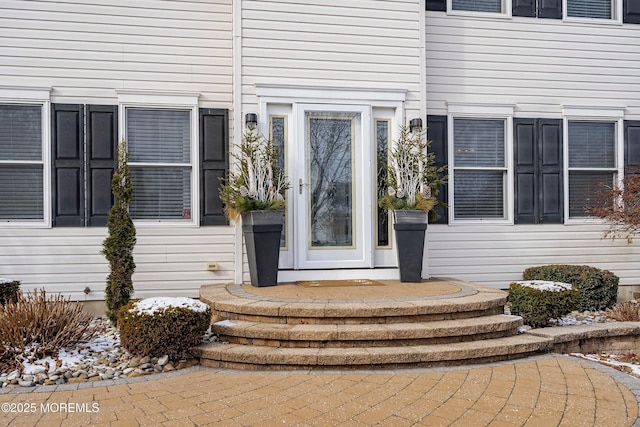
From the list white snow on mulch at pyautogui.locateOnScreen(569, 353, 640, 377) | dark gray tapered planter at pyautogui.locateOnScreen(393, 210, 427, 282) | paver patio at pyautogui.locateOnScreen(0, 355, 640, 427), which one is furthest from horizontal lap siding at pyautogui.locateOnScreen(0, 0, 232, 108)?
white snow on mulch at pyautogui.locateOnScreen(569, 353, 640, 377)

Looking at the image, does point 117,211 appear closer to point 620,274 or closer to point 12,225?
point 12,225

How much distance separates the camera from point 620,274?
25.0 feet

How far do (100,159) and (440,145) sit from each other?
460 centimetres

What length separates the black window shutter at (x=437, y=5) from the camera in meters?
7.30

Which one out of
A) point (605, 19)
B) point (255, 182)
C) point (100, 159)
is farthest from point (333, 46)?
point (605, 19)

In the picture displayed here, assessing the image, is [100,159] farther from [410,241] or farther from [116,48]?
[410,241]

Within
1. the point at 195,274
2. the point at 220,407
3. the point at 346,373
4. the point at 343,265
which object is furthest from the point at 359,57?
the point at 220,407

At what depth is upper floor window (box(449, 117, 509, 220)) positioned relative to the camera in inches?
290

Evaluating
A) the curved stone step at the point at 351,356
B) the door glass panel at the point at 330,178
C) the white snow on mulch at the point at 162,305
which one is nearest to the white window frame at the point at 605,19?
the door glass panel at the point at 330,178

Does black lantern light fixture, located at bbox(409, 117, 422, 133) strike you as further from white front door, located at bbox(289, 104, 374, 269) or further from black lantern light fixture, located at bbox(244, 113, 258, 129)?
black lantern light fixture, located at bbox(244, 113, 258, 129)

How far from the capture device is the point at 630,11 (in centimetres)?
781

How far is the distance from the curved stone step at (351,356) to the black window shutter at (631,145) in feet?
15.5

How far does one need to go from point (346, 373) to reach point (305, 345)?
51 centimetres

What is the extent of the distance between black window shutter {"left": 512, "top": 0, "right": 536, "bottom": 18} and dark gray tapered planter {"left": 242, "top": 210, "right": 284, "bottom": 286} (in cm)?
476
